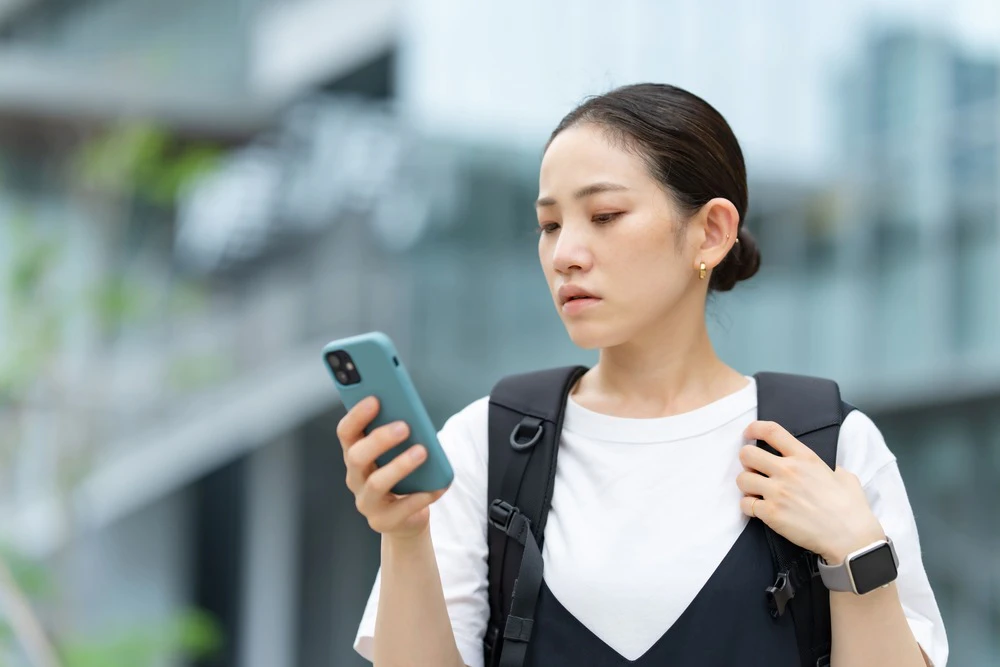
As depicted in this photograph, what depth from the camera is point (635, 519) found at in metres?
1.74

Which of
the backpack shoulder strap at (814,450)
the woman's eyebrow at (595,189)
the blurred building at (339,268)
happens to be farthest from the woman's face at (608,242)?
the blurred building at (339,268)

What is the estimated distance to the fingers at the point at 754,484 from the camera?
166 centimetres

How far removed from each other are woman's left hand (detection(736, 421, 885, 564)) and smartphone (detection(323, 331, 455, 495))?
1.43ft

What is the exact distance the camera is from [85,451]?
8094 mm

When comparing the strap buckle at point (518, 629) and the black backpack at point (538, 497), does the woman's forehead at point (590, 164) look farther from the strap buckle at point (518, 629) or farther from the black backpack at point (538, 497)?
the strap buckle at point (518, 629)

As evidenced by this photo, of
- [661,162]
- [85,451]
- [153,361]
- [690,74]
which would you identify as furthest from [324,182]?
[661,162]

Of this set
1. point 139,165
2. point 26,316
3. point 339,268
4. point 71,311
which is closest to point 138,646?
Result: point 26,316

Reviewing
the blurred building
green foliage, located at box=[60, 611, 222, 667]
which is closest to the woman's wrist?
green foliage, located at box=[60, 611, 222, 667]

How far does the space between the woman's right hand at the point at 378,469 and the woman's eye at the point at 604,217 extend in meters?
0.43

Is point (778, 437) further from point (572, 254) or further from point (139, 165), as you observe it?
point (139, 165)

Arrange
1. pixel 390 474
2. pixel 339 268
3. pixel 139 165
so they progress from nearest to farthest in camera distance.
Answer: pixel 390 474 → pixel 139 165 → pixel 339 268

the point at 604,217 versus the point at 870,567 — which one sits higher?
the point at 604,217

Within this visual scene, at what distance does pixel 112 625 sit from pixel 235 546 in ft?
5.87

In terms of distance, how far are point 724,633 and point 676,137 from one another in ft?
2.29
